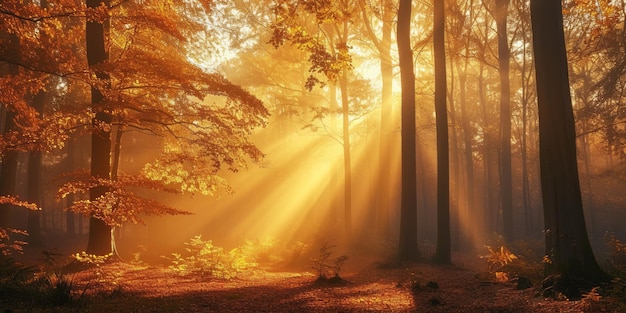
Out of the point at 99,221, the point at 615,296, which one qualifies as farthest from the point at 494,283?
the point at 99,221

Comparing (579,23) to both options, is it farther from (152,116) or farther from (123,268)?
(123,268)

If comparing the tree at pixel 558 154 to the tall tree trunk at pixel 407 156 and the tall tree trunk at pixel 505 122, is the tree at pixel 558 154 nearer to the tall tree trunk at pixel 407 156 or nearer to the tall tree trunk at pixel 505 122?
the tall tree trunk at pixel 407 156

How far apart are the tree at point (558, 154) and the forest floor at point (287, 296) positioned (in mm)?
884

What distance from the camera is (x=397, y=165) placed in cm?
3638

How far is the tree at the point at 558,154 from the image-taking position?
791 centimetres

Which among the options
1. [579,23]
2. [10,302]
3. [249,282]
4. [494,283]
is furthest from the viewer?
[579,23]

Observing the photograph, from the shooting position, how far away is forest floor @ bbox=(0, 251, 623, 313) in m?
6.85

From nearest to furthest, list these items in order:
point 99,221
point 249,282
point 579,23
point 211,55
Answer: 1. point 249,282
2. point 99,221
3. point 211,55
4. point 579,23

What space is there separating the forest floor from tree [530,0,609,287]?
88 centimetres

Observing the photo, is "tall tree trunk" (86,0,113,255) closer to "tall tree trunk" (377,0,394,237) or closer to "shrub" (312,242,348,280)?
"shrub" (312,242,348,280)

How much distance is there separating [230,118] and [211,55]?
475cm

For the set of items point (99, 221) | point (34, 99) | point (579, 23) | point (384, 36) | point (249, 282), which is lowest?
point (249, 282)

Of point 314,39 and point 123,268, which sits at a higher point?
point 314,39

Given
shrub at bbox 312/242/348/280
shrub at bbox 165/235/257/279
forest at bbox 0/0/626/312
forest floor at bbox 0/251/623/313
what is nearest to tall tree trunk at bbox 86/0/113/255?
forest at bbox 0/0/626/312
